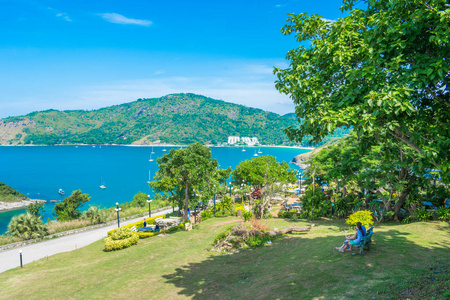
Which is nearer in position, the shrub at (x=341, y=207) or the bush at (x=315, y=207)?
the shrub at (x=341, y=207)

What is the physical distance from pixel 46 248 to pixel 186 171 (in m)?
12.3

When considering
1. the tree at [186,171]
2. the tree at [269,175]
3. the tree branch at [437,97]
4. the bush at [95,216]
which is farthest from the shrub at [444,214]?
the bush at [95,216]

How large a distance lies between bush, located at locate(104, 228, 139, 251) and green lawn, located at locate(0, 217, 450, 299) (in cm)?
128

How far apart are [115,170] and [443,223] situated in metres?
130

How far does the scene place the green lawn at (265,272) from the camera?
7062 mm

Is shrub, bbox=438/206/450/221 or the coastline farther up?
shrub, bbox=438/206/450/221

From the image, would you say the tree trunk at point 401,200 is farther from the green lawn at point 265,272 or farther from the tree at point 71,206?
the tree at point 71,206

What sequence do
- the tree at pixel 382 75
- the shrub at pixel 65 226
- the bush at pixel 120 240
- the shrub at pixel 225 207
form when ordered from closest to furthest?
the tree at pixel 382 75, the bush at pixel 120 240, the shrub at pixel 65 226, the shrub at pixel 225 207

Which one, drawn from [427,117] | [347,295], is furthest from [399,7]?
[347,295]

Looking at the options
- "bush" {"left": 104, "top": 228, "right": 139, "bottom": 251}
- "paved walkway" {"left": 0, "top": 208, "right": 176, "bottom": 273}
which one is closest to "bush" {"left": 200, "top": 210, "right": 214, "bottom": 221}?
"bush" {"left": 104, "top": 228, "right": 139, "bottom": 251}

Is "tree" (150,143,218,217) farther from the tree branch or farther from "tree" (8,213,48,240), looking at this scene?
the tree branch

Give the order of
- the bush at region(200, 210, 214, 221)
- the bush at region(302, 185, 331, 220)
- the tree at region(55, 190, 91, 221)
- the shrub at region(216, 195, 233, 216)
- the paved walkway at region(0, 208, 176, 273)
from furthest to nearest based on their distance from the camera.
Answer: the tree at region(55, 190, 91, 221)
the shrub at region(216, 195, 233, 216)
the bush at region(200, 210, 214, 221)
the bush at region(302, 185, 331, 220)
the paved walkway at region(0, 208, 176, 273)

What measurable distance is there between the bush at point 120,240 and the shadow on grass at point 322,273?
24.4 ft

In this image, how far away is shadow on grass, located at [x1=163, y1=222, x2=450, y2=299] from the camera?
6.76m
